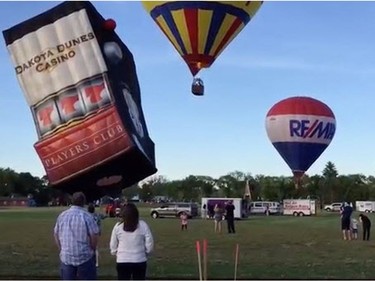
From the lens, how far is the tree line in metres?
106

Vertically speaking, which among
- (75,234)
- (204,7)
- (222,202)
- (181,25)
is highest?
(204,7)

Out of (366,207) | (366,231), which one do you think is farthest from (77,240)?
(366,207)

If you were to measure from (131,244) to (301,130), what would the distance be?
93.0 feet

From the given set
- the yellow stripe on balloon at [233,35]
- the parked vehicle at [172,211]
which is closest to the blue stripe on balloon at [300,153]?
the parked vehicle at [172,211]

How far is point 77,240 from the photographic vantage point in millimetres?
7734

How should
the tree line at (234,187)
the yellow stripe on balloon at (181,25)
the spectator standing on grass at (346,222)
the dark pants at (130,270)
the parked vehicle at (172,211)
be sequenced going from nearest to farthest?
the dark pants at (130,270) → the yellow stripe on balloon at (181,25) → the spectator standing on grass at (346,222) → the parked vehicle at (172,211) → the tree line at (234,187)

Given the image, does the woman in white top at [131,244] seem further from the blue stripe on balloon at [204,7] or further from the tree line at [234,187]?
the tree line at [234,187]

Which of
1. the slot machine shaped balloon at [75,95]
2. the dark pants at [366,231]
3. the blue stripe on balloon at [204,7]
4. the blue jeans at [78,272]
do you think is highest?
the blue stripe on balloon at [204,7]

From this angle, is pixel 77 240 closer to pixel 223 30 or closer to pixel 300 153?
pixel 223 30

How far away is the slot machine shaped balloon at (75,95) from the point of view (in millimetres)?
12664

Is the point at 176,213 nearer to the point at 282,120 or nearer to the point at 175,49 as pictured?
the point at 282,120

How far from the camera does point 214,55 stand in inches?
845

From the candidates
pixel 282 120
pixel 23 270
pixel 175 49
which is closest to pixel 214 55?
pixel 175 49

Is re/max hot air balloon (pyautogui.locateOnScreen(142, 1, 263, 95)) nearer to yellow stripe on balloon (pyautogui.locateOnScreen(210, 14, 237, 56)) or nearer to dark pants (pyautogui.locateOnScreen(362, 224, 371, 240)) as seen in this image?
yellow stripe on balloon (pyautogui.locateOnScreen(210, 14, 237, 56))
